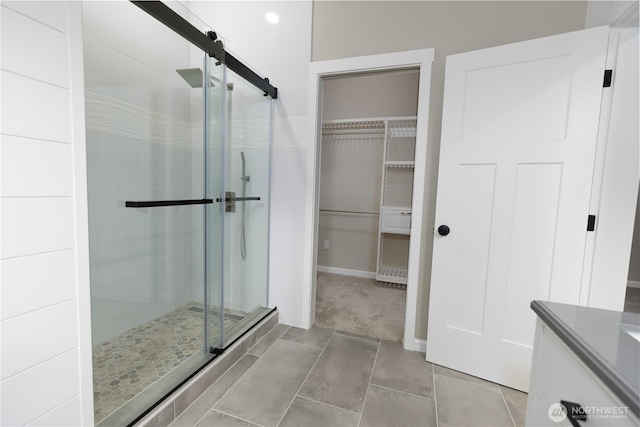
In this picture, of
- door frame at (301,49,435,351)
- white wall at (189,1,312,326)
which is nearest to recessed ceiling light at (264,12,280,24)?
white wall at (189,1,312,326)

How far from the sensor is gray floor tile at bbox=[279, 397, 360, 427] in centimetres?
132

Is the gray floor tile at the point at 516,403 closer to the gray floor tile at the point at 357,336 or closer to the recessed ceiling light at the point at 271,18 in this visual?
the gray floor tile at the point at 357,336

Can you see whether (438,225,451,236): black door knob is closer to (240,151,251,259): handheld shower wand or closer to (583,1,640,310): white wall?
(583,1,640,310): white wall

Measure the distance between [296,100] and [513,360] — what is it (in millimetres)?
2300

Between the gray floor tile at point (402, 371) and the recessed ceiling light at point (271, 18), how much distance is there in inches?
105

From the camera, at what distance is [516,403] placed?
150 centimetres

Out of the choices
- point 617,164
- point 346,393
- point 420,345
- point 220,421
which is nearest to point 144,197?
point 220,421

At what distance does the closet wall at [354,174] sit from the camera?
3.42 meters

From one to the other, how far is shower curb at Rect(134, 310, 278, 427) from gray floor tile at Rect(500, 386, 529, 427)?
5.29ft

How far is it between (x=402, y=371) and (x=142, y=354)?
1.62 meters

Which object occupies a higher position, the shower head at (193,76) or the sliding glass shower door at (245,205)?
the shower head at (193,76)

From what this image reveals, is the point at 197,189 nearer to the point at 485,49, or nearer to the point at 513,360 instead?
the point at 485,49

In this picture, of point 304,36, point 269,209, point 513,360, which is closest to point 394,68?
point 304,36

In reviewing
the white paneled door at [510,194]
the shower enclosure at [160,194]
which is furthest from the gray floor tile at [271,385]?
the white paneled door at [510,194]
